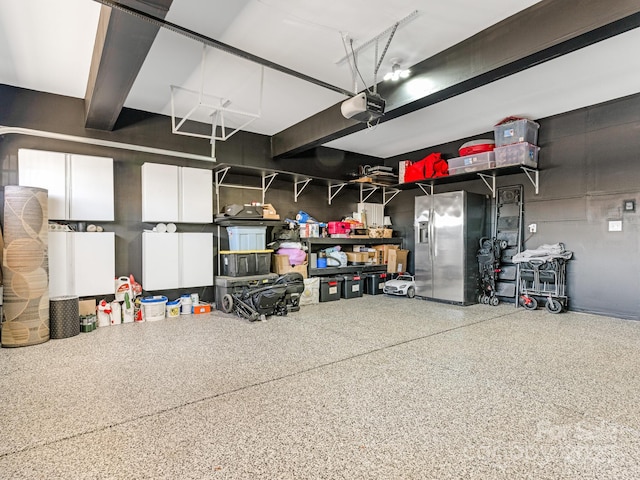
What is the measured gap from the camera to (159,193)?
5.24m

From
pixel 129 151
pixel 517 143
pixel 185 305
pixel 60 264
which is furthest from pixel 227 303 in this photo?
pixel 517 143

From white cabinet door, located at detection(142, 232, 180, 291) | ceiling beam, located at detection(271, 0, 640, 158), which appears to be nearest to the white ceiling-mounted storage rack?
white cabinet door, located at detection(142, 232, 180, 291)

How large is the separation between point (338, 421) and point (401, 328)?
2.48 meters

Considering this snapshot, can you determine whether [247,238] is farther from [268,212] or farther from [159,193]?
[159,193]

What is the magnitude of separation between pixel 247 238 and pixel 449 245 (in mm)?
3557

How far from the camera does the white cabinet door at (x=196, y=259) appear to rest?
5457mm

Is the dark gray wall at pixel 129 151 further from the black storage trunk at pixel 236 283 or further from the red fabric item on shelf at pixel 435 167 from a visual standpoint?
the red fabric item on shelf at pixel 435 167

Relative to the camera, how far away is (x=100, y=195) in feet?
15.7

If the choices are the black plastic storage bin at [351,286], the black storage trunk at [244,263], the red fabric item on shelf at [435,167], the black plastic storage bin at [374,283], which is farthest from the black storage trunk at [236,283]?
the red fabric item on shelf at [435,167]

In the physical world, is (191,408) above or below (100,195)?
below

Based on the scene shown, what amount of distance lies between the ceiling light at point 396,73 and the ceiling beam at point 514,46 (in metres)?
0.07

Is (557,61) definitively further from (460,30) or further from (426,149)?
(426,149)

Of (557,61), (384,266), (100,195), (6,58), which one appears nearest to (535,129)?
(557,61)

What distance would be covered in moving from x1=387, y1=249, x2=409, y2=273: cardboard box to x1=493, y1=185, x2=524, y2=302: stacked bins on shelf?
2.00 m
